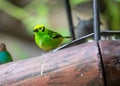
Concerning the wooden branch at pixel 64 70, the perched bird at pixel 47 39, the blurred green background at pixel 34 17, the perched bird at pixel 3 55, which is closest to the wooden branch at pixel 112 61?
the wooden branch at pixel 64 70

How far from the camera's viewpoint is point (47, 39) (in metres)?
1.55

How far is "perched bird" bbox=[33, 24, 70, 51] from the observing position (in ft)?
4.96

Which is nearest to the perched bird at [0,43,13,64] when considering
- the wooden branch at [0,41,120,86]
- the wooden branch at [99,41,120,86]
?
the wooden branch at [0,41,120,86]

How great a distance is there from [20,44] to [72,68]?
1519 mm

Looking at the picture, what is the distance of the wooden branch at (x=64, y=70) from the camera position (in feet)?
1.72

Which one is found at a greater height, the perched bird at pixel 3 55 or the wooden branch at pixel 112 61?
the wooden branch at pixel 112 61

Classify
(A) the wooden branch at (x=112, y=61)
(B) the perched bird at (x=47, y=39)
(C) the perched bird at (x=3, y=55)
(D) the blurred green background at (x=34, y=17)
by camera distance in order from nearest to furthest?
(A) the wooden branch at (x=112, y=61), (B) the perched bird at (x=47, y=39), (C) the perched bird at (x=3, y=55), (D) the blurred green background at (x=34, y=17)

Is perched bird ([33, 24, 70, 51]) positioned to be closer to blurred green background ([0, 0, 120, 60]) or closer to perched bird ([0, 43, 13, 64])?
perched bird ([0, 43, 13, 64])

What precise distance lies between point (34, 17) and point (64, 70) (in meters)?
1.47

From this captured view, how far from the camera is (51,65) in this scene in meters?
0.58

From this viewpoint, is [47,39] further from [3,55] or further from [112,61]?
[112,61]

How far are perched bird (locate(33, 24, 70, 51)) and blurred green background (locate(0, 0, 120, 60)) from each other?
1.03 ft

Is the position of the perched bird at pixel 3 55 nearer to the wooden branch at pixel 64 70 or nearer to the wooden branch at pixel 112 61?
the wooden branch at pixel 64 70

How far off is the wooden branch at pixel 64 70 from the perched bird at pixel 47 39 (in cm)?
87
